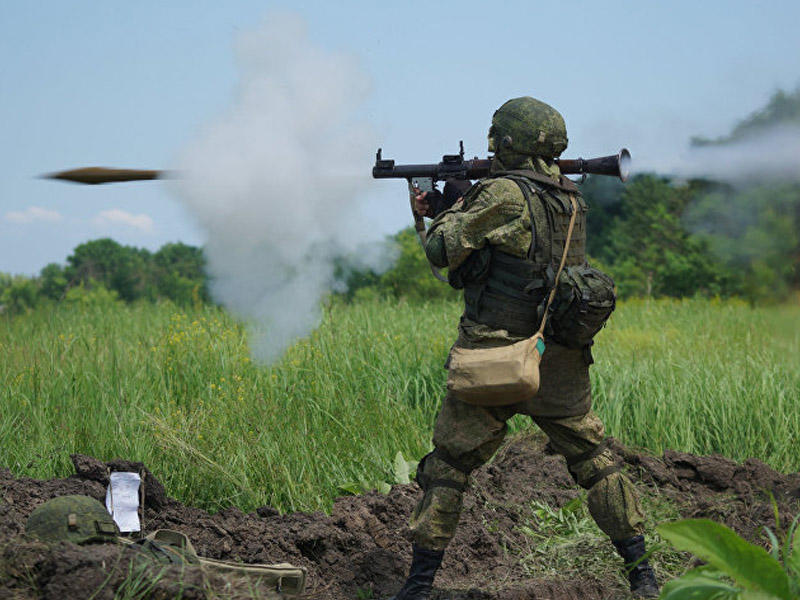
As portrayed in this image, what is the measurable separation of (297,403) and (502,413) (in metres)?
2.44

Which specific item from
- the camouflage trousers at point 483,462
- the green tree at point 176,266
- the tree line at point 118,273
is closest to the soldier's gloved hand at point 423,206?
the camouflage trousers at point 483,462

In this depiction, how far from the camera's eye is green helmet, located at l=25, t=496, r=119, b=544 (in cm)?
367

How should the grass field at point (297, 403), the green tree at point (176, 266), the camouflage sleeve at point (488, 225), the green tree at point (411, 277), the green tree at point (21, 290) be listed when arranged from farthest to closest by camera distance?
the green tree at point (176, 266), the green tree at point (21, 290), the green tree at point (411, 277), the grass field at point (297, 403), the camouflage sleeve at point (488, 225)

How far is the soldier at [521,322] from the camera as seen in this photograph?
3916 mm

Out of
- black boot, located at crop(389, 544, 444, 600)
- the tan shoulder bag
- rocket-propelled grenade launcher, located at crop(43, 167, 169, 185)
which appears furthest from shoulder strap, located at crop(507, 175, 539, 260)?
rocket-propelled grenade launcher, located at crop(43, 167, 169, 185)

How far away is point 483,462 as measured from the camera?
13.2 feet

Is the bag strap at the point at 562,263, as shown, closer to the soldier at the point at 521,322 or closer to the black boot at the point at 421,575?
the soldier at the point at 521,322

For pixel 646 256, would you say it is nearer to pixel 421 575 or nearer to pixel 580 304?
pixel 580 304

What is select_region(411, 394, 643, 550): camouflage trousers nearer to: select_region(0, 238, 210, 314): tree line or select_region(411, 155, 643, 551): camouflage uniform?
select_region(411, 155, 643, 551): camouflage uniform

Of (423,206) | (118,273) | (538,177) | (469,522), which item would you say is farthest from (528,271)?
(118,273)

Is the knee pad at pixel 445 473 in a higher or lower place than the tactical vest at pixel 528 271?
lower

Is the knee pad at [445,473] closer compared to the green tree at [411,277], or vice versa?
the knee pad at [445,473]

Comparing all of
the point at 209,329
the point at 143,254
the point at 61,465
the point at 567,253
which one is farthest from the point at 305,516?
the point at 143,254

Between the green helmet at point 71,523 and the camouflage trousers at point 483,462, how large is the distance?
1331 millimetres
